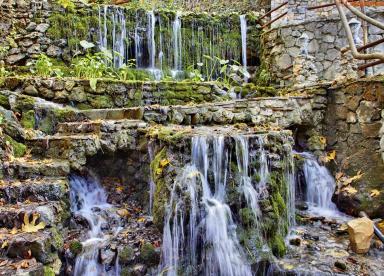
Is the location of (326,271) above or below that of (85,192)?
below

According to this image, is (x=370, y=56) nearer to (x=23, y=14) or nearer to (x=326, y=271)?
(x=326, y=271)

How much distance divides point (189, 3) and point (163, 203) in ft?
36.4

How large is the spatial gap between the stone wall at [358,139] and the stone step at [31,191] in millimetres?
4505

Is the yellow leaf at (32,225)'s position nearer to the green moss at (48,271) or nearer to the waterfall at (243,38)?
the green moss at (48,271)

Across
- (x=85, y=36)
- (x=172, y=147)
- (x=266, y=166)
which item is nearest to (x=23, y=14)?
(x=85, y=36)

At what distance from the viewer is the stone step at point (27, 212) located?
3.76 meters

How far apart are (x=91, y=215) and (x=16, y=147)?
1557mm

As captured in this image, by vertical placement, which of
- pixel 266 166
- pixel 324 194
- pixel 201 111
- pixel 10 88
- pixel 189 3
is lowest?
pixel 324 194

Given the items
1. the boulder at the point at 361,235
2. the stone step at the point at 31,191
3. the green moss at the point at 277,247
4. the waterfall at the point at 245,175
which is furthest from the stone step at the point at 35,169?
the boulder at the point at 361,235

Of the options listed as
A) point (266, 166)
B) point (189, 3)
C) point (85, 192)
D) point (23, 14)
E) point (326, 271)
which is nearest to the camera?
point (326, 271)

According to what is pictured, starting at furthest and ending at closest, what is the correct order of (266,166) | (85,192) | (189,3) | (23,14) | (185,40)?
(189,3)
(185,40)
(23,14)
(85,192)
(266,166)

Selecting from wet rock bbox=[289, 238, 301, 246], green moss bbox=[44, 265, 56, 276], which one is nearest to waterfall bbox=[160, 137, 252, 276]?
wet rock bbox=[289, 238, 301, 246]

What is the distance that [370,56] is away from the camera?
122 inches

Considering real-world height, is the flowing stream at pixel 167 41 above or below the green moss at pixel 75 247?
above
